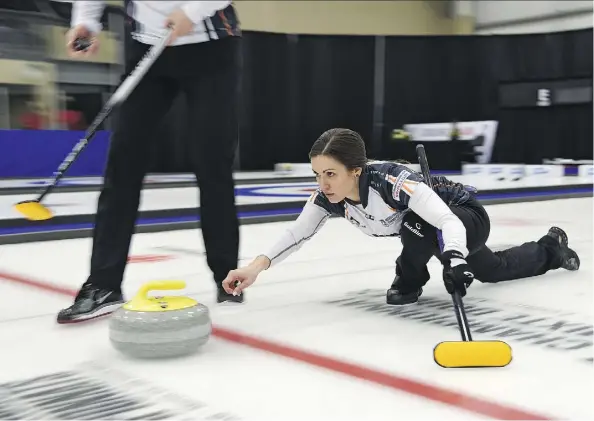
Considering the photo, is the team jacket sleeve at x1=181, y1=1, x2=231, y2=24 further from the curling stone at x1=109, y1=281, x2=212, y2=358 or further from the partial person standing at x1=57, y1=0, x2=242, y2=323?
the curling stone at x1=109, y1=281, x2=212, y2=358

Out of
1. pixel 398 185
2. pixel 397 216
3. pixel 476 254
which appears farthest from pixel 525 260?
pixel 398 185

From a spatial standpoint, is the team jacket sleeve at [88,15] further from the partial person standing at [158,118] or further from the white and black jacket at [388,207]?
the white and black jacket at [388,207]

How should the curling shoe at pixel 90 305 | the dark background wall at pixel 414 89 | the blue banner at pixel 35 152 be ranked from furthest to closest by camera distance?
1. the dark background wall at pixel 414 89
2. the blue banner at pixel 35 152
3. the curling shoe at pixel 90 305

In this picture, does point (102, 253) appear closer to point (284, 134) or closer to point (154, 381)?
point (154, 381)

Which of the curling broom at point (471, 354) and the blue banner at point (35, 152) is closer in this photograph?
the curling broom at point (471, 354)

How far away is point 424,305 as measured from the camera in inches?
81.3

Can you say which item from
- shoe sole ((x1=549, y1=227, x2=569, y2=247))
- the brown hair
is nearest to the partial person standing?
the brown hair

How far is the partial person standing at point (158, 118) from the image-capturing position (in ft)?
6.33

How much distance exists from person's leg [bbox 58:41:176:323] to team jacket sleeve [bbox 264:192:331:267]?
407 millimetres

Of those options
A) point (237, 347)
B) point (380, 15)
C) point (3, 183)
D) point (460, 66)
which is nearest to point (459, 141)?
point (460, 66)

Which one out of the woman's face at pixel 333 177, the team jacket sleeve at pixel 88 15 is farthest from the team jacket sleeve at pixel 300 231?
the team jacket sleeve at pixel 88 15

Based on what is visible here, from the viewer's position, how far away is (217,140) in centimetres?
200

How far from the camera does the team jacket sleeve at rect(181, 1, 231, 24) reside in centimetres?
183

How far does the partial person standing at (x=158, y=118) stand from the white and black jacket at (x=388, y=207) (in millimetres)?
237
